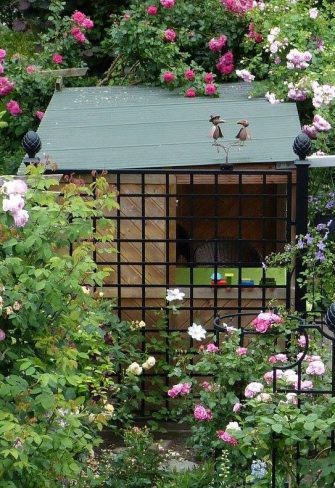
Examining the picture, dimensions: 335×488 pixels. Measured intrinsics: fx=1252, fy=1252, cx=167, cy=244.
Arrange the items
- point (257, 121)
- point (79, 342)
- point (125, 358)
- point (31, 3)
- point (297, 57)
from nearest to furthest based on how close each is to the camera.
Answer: point (79, 342), point (125, 358), point (257, 121), point (297, 57), point (31, 3)

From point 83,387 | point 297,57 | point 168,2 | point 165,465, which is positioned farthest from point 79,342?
point 168,2

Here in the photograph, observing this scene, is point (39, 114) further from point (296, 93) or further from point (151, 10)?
point (296, 93)

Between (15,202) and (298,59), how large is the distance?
172 inches

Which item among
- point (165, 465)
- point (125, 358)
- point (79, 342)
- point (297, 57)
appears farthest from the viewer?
point (297, 57)

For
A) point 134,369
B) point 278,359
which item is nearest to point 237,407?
point 278,359

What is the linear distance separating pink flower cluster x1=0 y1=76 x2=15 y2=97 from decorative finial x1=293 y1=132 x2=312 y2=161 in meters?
3.20

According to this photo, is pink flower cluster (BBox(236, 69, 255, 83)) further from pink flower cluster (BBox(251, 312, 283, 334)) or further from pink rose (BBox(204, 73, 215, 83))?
pink flower cluster (BBox(251, 312, 283, 334))

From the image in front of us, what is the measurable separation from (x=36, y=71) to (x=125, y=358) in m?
3.27

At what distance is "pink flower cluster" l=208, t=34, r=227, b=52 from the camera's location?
8.92 metres

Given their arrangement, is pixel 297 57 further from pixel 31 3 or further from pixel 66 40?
pixel 31 3

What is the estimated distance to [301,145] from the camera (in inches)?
254

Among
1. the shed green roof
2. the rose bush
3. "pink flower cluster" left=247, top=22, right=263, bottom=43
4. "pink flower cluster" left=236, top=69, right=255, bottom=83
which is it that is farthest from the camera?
"pink flower cluster" left=247, top=22, right=263, bottom=43

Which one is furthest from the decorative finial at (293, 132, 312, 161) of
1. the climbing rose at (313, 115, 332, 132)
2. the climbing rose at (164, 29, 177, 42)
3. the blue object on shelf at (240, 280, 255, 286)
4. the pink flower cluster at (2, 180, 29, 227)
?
the climbing rose at (164, 29, 177, 42)

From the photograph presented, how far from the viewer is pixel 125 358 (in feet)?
21.5
